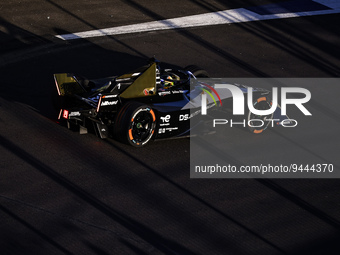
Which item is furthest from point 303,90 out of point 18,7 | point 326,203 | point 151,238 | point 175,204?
point 18,7

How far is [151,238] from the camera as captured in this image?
10383 mm

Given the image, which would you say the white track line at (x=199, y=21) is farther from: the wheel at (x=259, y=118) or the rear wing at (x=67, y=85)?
the wheel at (x=259, y=118)

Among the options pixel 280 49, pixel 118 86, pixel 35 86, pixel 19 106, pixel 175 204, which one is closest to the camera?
pixel 175 204

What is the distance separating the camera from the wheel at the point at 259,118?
14.0 m

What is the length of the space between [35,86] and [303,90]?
21.6ft

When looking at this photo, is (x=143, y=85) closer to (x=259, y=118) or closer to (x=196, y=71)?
(x=196, y=71)

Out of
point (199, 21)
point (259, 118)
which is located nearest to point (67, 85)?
point (259, 118)

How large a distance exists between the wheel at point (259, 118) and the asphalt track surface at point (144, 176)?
213 millimetres

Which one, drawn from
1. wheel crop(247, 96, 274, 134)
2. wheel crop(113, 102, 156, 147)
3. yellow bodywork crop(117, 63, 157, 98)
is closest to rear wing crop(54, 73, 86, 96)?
yellow bodywork crop(117, 63, 157, 98)

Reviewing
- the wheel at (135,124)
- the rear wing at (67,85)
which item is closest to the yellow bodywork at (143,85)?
the wheel at (135,124)

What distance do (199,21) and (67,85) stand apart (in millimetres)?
8157

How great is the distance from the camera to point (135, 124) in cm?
1267

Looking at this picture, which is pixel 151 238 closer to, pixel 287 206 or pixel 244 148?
pixel 287 206

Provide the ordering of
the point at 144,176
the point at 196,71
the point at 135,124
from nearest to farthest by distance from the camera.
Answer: the point at 144,176 → the point at 135,124 → the point at 196,71
